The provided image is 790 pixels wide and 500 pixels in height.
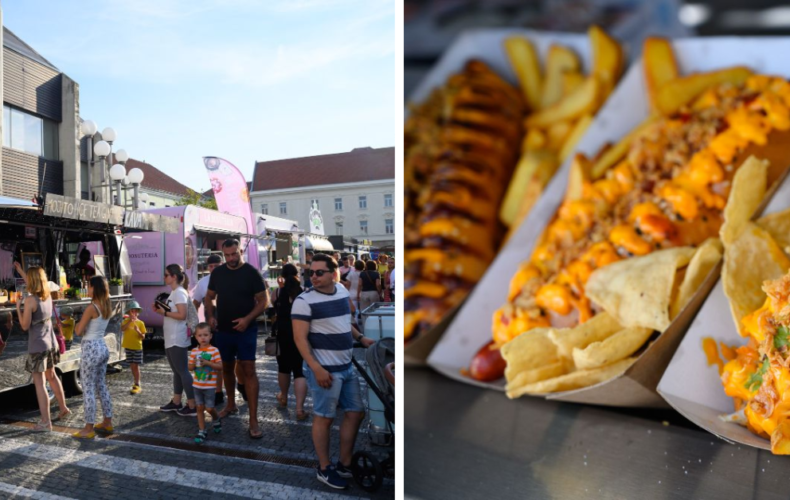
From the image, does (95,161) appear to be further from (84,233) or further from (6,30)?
(6,30)

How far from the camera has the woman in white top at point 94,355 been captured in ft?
7.50

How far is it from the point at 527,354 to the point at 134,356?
1.56m

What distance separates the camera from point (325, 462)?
2.13 m

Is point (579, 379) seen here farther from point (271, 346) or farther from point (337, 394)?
point (271, 346)

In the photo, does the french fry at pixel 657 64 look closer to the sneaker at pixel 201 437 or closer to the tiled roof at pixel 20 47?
the sneaker at pixel 201 437

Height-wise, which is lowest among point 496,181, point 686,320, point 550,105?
point 686,320

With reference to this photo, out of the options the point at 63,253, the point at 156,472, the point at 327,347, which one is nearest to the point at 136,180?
the point at 63,253

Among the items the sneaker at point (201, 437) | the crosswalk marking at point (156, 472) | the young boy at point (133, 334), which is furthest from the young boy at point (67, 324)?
the sneaker at point (201, 437)

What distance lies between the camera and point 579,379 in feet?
6.43

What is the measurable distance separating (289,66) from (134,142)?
0.69 m

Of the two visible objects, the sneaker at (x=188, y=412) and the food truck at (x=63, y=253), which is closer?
the food truck at (x=63, y=253)

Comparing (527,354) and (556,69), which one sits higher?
(556,69)

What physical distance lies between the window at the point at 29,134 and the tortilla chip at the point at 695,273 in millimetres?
2275

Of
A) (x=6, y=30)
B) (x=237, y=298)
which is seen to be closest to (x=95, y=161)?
(x=6, y=30)
